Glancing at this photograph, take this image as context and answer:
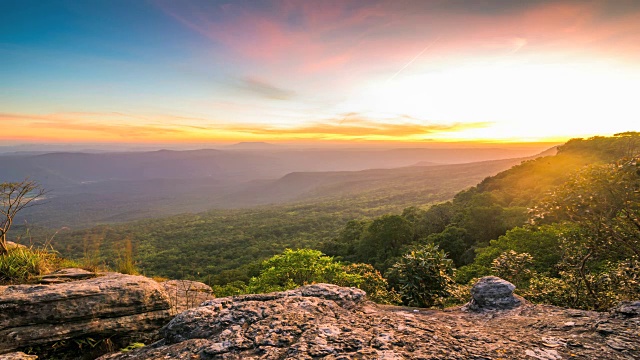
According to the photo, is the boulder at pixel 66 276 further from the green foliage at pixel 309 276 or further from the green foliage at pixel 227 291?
the green foliage at pixel 309 276

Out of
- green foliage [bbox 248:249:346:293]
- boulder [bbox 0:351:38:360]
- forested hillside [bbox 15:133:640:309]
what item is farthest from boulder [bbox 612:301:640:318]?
green foliage [bbox 248:249:346:293]

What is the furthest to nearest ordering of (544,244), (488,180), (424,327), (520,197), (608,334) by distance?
(488,180), (520,197), (544,244), (424,327), (608,334)

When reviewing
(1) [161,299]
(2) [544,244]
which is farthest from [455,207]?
(1) [161,299]

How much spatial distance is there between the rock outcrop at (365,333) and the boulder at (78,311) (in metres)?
1.25

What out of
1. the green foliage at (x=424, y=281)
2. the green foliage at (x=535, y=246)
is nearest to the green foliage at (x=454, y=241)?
the green foliage at (x=535, y=246)

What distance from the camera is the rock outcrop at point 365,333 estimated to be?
412 cm

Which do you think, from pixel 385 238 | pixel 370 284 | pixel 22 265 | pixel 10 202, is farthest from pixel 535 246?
Answer: pixel 10 202

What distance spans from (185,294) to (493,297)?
29.6 ft

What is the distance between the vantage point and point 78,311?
5801 mm

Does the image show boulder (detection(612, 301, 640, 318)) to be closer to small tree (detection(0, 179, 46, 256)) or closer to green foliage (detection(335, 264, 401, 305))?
green foliage (detection(335, 264, 401, 305))

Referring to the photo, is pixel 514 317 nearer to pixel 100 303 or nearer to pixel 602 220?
pixel 602 220

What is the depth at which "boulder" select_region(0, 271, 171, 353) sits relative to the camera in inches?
211

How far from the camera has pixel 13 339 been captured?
521cm

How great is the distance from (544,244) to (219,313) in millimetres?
28742
